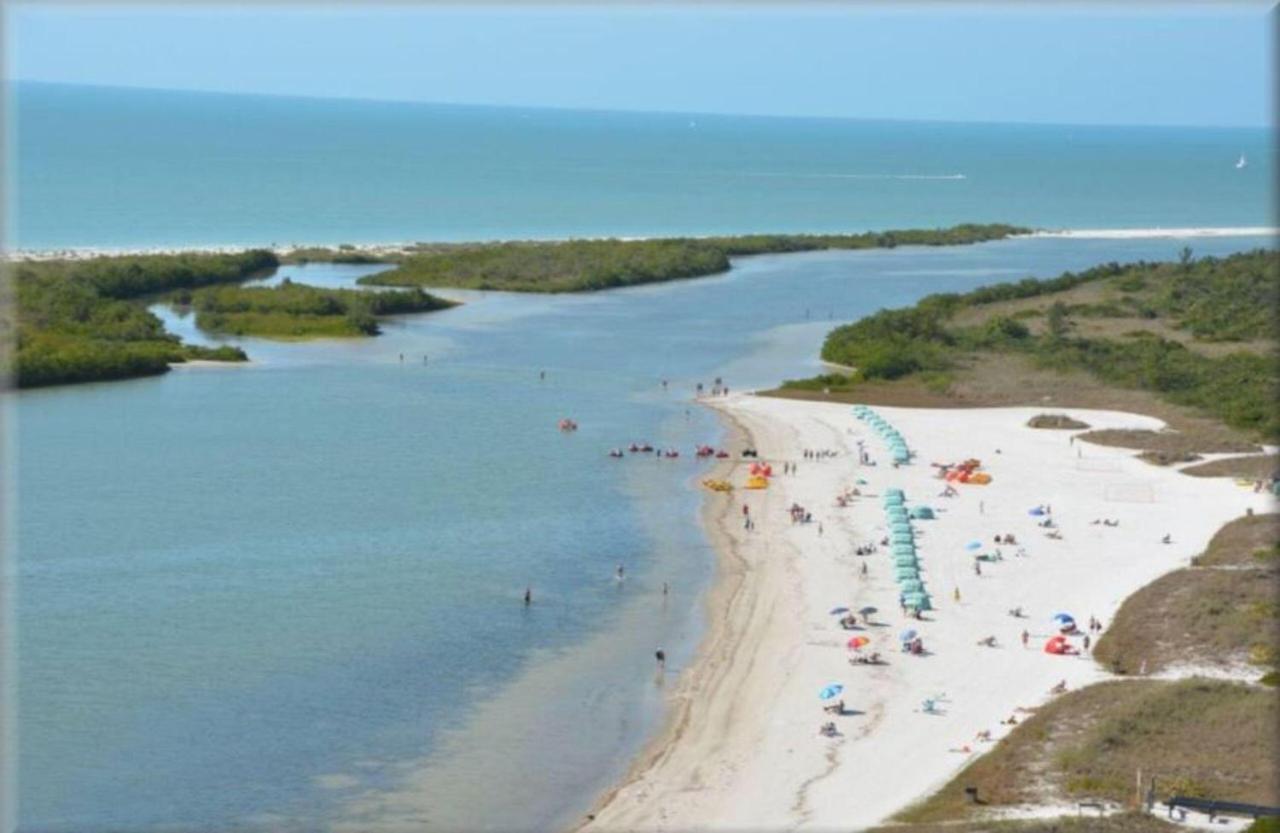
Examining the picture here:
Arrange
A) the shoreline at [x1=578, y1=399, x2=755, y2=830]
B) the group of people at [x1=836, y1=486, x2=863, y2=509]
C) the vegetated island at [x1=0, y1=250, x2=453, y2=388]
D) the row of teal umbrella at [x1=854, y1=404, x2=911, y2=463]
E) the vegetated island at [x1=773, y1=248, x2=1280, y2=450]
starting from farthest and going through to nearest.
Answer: the vegetated island at [x1=0, y1=250, x2=453, y2=388]
the vegetated island at [x1=773, y1=248, x2=1280, y2=450]
the row of teal umbrella at [x1=854, y1=404, x2=911, y2=463]
the group of people at [x1=836, y1=486, x2=863, y2=509]
the shoreline at [x1=578, y1=399, x2=755, y2=830]

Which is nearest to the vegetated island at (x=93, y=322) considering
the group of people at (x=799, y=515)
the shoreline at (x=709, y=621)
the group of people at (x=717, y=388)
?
the group of people at (x=717, y=388)

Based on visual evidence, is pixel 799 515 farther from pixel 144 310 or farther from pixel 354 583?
pixel 144 310

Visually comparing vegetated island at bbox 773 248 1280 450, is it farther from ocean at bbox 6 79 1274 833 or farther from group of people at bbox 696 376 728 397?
ocean at bbox 6 79 1274 833

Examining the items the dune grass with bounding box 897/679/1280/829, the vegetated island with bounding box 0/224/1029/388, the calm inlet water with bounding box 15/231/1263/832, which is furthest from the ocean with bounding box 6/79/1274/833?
the dune grass with bounding box 897/679/1280/829

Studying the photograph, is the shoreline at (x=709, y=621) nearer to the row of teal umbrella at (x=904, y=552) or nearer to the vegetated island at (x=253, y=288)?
the row of teal umbrella at (x=904, y=552)

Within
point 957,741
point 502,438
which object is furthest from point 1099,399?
point 957,741
